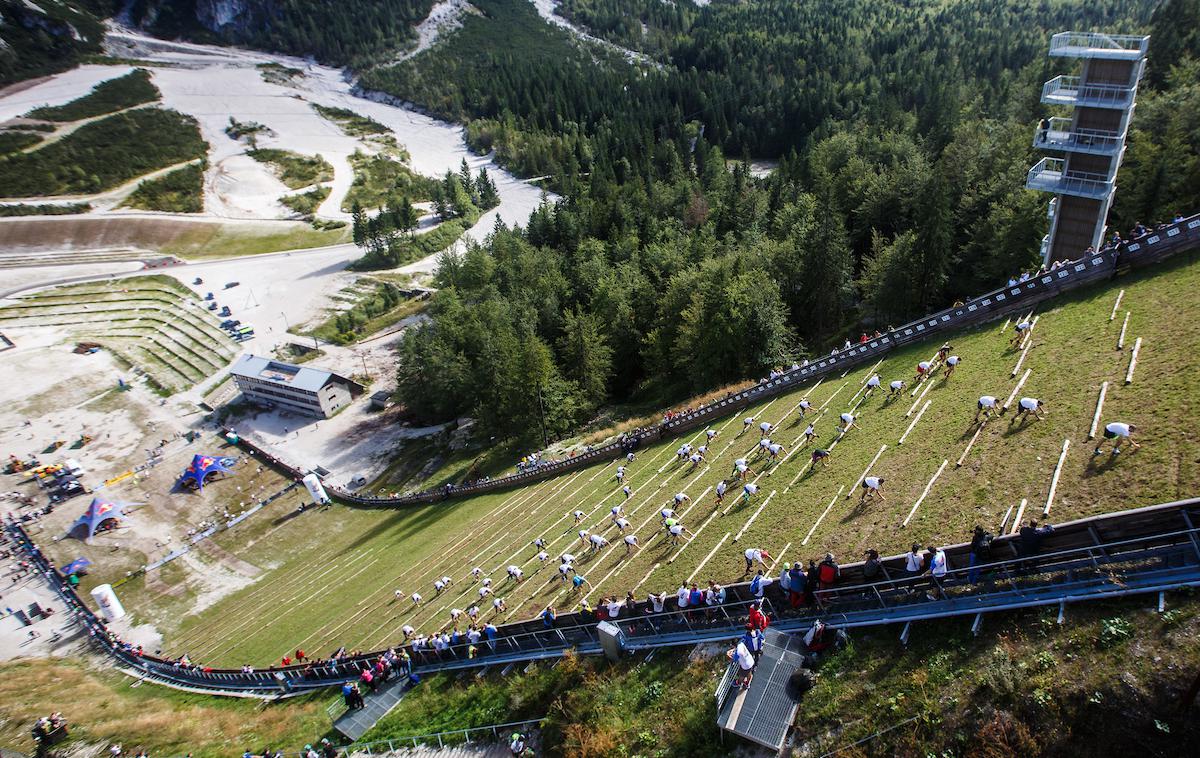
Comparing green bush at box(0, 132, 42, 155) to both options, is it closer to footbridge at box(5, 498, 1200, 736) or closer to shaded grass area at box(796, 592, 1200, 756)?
footbridge at box(5, 498, 1200, 736)

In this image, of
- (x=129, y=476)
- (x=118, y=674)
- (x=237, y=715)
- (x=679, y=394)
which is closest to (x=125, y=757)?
(x=237, y=715)

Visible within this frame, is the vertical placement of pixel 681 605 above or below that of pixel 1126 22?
below

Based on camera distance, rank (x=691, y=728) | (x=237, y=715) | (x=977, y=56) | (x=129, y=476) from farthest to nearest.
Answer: (x=977, y=56) → (x=129, y=476) → (x=237, y=715) → (x=691, y=728)

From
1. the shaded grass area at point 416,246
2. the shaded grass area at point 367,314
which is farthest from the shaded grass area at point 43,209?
the shaded grass area at point 367,314

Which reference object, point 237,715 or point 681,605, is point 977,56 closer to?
point 681,605

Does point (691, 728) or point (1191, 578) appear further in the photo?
point (691, 728)

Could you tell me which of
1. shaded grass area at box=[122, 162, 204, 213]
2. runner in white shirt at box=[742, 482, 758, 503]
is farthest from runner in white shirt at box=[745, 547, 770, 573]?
shaded grass area at box=[122, 162, 204, 213]

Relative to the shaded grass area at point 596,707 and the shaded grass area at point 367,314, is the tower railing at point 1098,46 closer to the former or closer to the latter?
the shaded grass area at point 596,707

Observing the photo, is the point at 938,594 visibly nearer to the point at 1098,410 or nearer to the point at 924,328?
the point at 1098,410
